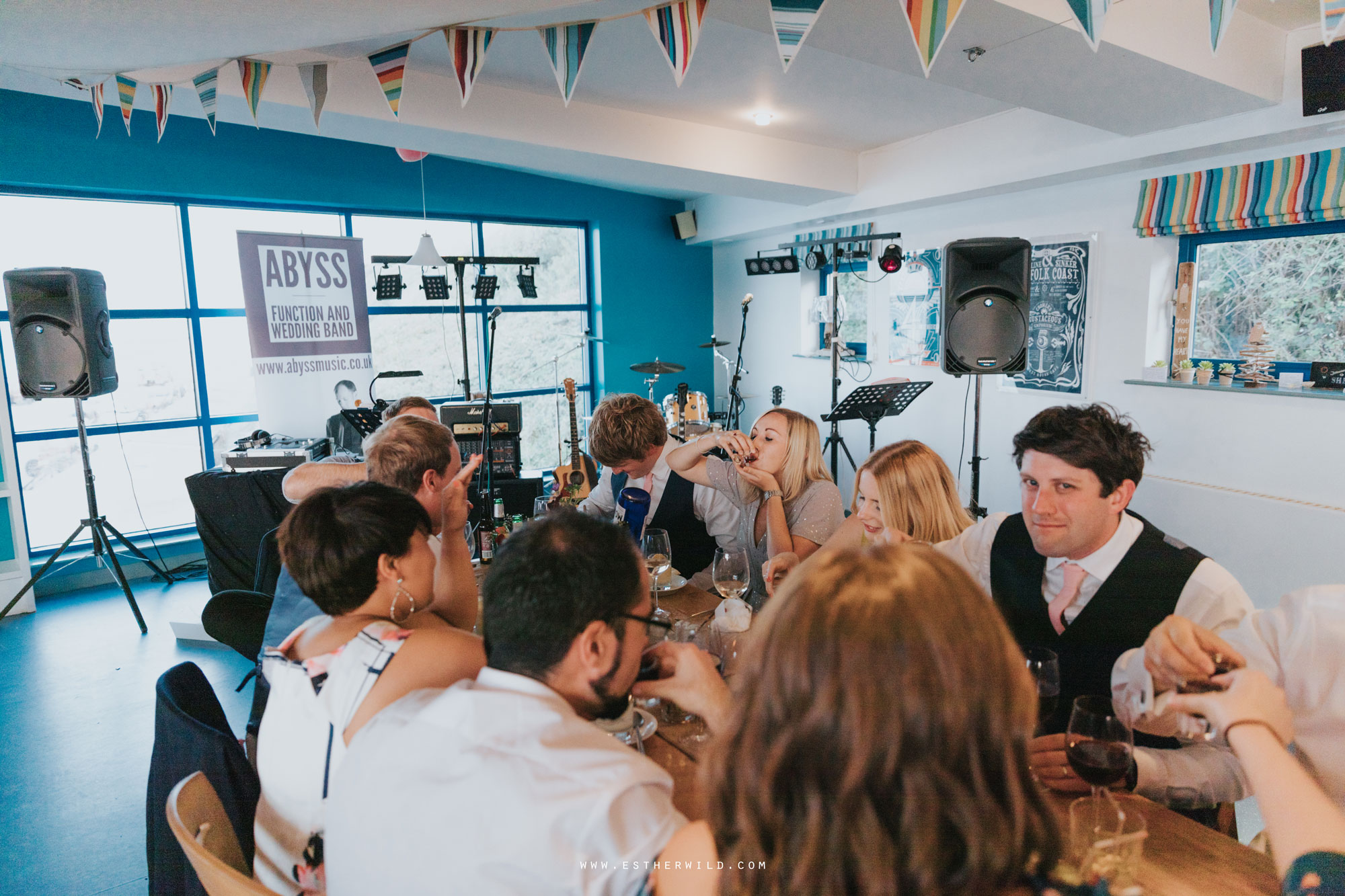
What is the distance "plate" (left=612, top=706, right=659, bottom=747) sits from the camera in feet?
4.60

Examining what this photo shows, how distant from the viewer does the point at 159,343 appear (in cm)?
573

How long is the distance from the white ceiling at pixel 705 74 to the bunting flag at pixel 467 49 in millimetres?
196

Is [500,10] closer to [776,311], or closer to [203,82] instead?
[203,82]

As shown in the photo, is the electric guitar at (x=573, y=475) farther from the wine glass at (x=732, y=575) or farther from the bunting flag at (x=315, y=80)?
the bunting flag at (x=315, y=80)

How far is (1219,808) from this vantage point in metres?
1.53

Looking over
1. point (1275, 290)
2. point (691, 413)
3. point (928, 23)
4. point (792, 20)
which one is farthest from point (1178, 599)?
point (691, 413)

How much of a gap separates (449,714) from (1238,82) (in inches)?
170

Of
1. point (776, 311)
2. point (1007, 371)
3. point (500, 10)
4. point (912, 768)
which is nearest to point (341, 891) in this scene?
point (912, 768)

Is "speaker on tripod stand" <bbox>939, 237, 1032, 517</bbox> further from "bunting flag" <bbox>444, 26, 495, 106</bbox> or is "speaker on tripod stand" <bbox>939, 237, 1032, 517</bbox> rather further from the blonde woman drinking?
"bunting flag" <bbox>444, 26, 495, 106</bbox>

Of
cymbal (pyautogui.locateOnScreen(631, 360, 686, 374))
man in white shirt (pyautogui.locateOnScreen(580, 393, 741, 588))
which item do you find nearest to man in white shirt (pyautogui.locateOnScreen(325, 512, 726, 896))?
man in white shirt (pyautogui.locateOnScreen(580, 393, 741, 588))

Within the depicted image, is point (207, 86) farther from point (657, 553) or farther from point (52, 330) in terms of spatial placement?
point (657, 553)

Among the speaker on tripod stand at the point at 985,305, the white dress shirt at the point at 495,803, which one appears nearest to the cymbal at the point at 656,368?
the speaker on tripod stand at the point at 985,305

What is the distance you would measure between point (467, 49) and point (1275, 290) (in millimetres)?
4506

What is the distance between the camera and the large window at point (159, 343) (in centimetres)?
533
